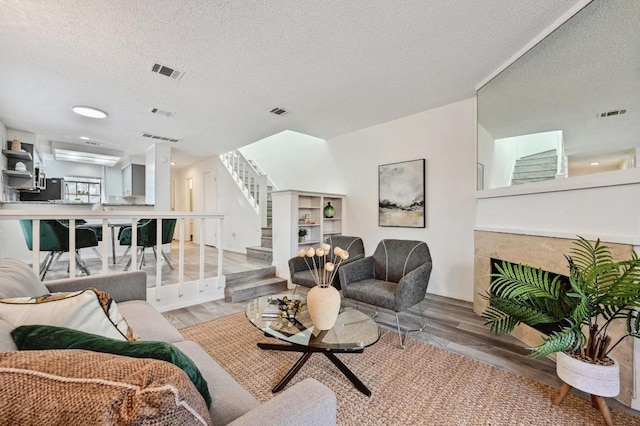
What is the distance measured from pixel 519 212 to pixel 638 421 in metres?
1.59

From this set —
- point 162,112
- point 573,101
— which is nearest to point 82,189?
point 162,112

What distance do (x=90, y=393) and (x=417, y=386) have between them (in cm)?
192

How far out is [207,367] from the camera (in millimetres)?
1238

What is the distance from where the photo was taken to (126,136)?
5.17m

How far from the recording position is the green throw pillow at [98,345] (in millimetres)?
→ 726

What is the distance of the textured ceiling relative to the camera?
6.66 feet

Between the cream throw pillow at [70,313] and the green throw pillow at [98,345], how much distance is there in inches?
6.1

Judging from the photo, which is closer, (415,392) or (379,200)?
(415,392)

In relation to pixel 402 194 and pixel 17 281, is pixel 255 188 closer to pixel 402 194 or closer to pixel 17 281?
pixel 402 194

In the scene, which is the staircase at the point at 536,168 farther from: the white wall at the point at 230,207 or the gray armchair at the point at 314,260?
the white wall at the point at 230,207

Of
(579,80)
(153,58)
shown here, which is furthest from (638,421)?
(153,58)

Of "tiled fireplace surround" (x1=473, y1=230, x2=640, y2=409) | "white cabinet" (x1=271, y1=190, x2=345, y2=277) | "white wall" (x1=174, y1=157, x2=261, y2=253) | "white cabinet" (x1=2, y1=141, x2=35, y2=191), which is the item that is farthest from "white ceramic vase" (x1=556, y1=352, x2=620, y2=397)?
"white cabinet" (x1=2, y1=141, x2=35, y2=191)

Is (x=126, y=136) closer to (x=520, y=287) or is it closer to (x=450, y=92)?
(x=450, y=92)

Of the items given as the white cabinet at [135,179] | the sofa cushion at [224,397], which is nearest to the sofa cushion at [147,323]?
the sofa cushion at [224,397]
